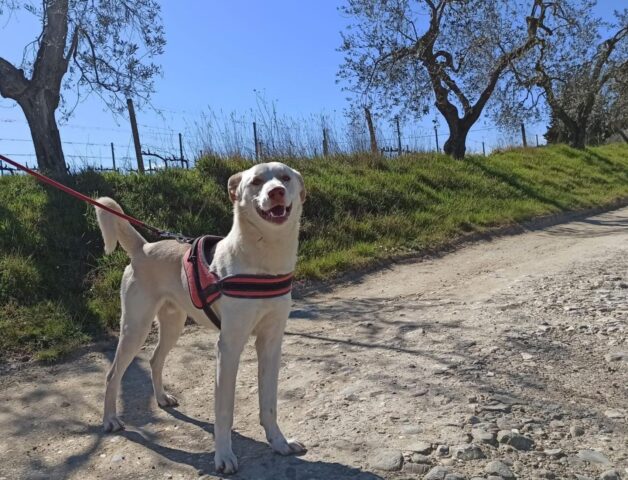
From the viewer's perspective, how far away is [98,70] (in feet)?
38.3

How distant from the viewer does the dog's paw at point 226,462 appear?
2986 millimetres

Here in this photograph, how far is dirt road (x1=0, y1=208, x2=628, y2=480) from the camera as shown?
9.96 feet

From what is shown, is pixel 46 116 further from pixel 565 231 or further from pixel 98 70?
pixel 565 231

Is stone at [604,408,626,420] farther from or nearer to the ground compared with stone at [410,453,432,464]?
nearer to the ground

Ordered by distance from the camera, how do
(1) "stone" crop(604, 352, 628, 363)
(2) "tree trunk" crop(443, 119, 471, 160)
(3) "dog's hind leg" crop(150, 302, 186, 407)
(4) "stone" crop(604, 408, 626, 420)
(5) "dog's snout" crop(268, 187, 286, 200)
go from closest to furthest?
(5) "dog's snout" crop(268, 187, 286, 200) → (4) "stone" crop(604, 408, 626, 420) → (3) "dog's hind leg" crop(150, 302, 186, 407) → (1) "stone" crop(604, 352, 628, 363) → (2) "tree trunk" crop(443, 119, 471, 160)

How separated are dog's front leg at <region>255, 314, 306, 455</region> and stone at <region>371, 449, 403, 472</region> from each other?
0.43 meters

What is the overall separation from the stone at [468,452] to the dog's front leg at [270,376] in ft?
2.73

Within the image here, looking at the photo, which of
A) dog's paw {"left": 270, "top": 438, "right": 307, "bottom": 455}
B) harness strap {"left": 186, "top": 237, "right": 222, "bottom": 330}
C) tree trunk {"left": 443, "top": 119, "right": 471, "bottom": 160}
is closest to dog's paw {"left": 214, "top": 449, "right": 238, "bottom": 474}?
dog's paw {"left": 270, "top": 438, "right": 307, "bottom": 455}

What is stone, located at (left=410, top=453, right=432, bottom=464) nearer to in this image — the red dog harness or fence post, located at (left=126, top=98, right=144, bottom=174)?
the red dog harness

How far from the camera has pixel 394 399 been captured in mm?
3736

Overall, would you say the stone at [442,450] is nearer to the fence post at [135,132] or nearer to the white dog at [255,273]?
the white dog at [255,273]

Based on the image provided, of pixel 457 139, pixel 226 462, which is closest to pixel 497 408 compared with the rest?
pixel 226 462

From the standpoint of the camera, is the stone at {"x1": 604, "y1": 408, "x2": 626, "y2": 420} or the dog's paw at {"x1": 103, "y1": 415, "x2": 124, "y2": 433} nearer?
the stone at {"x1": 604, "y1": 408, "x2": 626, "y2": 420}

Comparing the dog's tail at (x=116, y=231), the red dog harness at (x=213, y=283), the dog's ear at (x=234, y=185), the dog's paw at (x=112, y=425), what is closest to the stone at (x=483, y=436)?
the red dog harness at (x=213, y=283)
